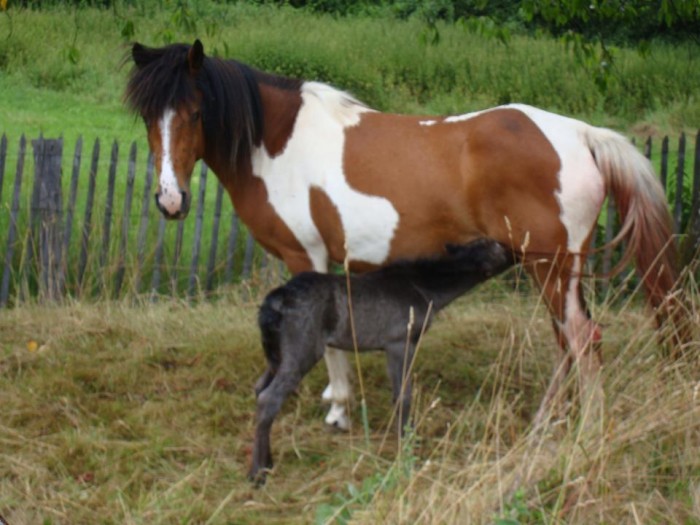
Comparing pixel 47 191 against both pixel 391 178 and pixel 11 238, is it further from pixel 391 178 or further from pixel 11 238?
pixel 391 178

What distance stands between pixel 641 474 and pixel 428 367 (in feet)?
7.49

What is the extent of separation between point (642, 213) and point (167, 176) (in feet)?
7.40

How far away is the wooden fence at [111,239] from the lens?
824 centimetres

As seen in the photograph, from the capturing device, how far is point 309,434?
18.0 feet

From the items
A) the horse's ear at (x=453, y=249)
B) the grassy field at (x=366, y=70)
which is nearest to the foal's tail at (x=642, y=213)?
the horse's ear at (x=453, y=249)

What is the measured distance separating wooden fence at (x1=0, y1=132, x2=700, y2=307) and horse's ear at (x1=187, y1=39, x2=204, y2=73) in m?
2.78

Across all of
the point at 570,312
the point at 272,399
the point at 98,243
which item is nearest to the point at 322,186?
the point at 272,399

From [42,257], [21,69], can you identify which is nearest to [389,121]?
[42,257]

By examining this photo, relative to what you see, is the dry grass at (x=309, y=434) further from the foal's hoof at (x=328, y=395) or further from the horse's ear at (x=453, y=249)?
the horse's ear at (x=453, y=249)

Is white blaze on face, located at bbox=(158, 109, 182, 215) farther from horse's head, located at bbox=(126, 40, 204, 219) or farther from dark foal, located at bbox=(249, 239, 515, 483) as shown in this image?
dark foal, located at bbox=(249, 239, 515, 483)

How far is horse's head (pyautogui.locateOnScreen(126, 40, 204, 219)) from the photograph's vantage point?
5164 mm

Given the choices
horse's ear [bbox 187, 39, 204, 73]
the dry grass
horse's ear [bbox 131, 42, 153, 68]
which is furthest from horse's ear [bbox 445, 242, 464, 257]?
horse's ear [bbox 131, 42, 153, 68]

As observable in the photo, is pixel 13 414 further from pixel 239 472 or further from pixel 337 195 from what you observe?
pixel 337 195

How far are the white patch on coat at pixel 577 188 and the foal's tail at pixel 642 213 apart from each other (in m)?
0.06
